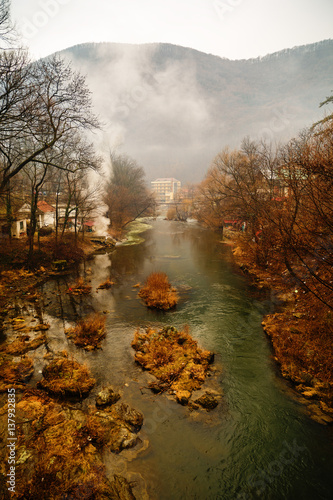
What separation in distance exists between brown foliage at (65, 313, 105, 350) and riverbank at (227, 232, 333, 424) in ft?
24.6

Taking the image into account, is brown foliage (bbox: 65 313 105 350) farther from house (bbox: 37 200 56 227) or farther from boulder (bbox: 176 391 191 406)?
house (bbox: 37 200 56 227)

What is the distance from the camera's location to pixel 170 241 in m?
35.7

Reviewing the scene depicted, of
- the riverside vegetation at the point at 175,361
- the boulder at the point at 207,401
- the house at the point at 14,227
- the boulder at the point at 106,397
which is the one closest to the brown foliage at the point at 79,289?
the riverside vegetation at the point at 175,361

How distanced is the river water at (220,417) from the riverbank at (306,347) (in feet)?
1.37

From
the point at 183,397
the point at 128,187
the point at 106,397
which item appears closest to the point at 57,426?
the point at 106,397

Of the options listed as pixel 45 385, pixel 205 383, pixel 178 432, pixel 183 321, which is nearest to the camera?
pixel 178 432

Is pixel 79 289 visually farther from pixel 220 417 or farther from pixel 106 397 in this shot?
pixel 220 417

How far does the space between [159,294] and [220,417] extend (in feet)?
26.6

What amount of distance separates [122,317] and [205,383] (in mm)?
5972

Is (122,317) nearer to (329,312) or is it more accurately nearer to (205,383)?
(205,383)

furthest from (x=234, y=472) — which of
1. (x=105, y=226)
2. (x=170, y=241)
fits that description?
(x=105, y=226)

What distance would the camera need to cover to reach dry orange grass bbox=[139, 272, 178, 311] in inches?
542

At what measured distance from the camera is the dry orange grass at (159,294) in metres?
13.8

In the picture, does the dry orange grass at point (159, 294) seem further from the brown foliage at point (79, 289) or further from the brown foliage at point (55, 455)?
the brown foliage at point (55, 455)
